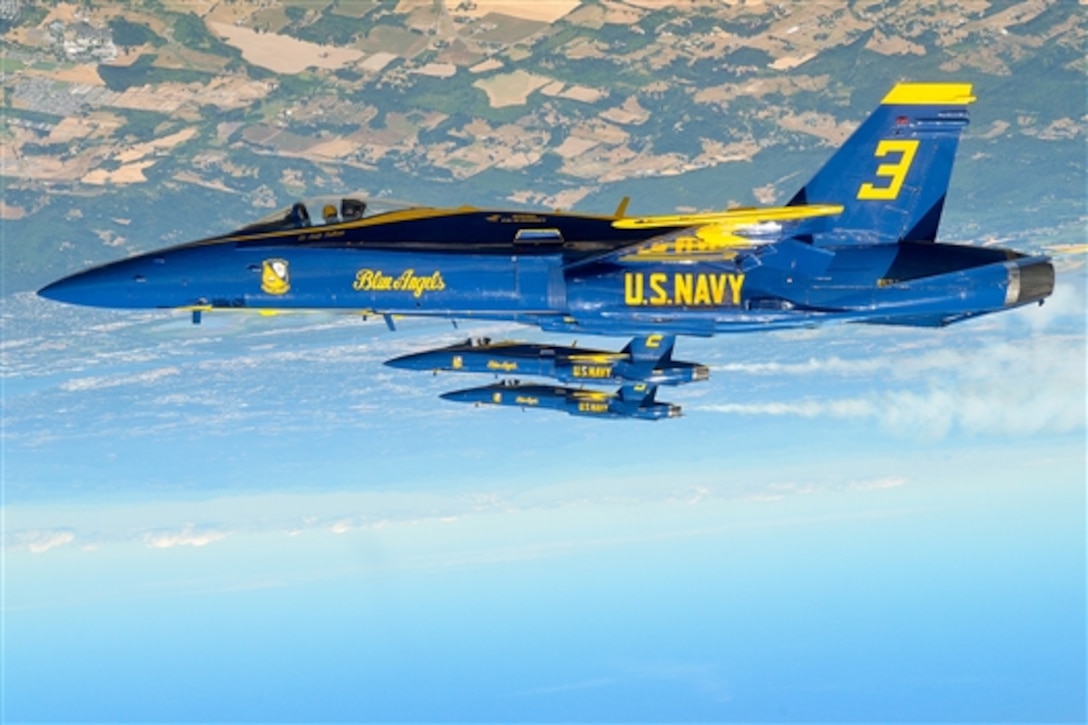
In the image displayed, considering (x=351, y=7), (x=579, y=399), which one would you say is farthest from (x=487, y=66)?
(x=579, y=399)

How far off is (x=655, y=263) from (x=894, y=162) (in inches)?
162

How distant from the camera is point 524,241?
2705 centimetres

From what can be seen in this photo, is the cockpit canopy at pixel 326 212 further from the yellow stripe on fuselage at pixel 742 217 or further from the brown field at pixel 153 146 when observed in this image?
the brown field at pixel 153 146

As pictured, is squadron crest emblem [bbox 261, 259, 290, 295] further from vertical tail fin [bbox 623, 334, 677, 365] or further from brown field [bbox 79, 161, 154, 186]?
brown field [bbox 79, 161, 154, 186]

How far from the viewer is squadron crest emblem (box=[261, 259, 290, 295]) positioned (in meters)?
27.6

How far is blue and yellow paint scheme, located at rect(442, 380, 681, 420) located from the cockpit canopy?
26.8ft

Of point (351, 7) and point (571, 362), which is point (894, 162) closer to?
point (571, 362)

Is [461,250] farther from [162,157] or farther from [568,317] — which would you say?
[162,157]

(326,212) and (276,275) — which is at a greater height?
(326,212)

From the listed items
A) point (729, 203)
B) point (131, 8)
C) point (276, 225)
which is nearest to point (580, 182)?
point (729, 203)

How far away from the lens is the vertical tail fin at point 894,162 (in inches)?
992

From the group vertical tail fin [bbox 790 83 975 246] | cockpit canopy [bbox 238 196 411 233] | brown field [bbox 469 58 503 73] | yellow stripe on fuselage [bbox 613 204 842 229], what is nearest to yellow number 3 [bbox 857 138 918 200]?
vertical tail fin [bbox 790 83 975 246]

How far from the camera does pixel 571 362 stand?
35.2 m

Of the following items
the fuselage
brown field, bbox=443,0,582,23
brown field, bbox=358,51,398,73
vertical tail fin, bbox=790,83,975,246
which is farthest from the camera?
brown field, bbox=443,0,582,23
